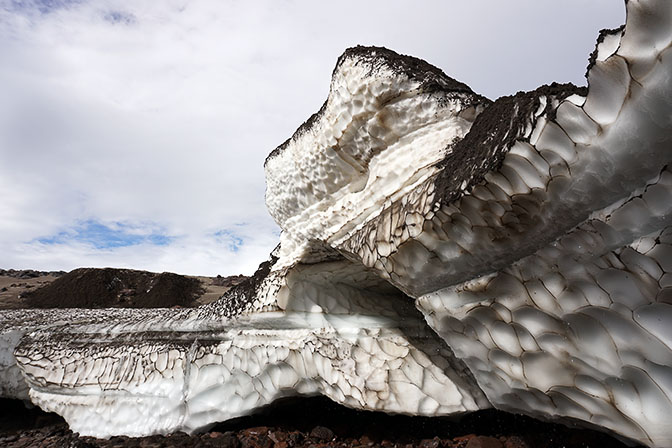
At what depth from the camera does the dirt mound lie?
10.5 meters

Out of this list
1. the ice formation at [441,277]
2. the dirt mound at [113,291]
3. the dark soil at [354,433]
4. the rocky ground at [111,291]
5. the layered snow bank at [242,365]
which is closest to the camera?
→ the ice formation at [441,277]

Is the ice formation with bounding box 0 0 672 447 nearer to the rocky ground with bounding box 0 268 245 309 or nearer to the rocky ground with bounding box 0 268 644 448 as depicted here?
the rocky ground with bounding box 0 268 644 448

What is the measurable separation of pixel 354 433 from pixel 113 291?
31.7 feet

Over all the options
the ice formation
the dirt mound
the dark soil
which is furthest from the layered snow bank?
the dirt mound

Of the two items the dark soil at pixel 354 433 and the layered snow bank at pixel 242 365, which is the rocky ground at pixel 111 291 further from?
the dark soil at pixel 354 433

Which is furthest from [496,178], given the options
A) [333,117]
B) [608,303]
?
[333,117]

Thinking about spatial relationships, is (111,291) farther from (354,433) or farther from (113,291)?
(354,433)

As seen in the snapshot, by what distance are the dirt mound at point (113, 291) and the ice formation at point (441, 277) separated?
6150 millimetres

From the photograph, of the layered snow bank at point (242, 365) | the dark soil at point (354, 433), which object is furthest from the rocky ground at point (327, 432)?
the layered snow bank at point (242, 365)

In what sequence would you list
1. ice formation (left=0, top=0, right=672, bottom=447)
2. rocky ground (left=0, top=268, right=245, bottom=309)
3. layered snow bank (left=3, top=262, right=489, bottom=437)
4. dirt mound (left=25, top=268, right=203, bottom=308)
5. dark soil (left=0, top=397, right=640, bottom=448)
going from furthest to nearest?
dirt mound (left=25, top=268, right=203, bottom=308) < rocky ground (left=0, top=268, right=245, bottom=309) < layered snow bank (left=3, top=262, right=489, bottom=437) < dark soil (left=0, top=397, right=640, bottom=448) < ice formation (left=0, top=0, right=672, bottom=447)

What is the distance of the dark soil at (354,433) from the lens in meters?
2.29

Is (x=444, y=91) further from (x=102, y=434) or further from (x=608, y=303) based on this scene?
(x=102, y=434)

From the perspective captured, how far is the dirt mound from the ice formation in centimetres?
615

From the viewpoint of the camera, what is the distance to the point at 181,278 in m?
11.6
